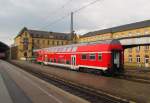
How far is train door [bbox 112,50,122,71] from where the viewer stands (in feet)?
91.9

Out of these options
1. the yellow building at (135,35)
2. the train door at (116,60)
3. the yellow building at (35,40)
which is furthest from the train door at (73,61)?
the yellow building at (35,40)

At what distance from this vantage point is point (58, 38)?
140125 millimetres

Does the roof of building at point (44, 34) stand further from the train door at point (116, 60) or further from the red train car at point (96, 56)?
the train door at point (116, 60)

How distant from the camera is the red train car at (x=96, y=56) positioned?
27688 mm

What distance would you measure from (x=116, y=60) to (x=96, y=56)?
7.52 feet

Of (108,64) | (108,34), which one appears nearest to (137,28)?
(108,34)

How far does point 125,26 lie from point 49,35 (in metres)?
54.6

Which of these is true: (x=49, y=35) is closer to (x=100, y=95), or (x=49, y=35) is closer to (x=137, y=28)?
(x=137, y=28)

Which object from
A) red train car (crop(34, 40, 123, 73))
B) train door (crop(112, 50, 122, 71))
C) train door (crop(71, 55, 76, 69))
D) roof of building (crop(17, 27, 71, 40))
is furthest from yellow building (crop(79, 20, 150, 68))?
roof of building (crop(17, 27, 71, 40))

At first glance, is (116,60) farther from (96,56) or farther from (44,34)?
(44,34)

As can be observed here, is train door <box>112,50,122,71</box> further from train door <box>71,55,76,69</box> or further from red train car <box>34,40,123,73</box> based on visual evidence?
train door <box>71,55,76,69</box>

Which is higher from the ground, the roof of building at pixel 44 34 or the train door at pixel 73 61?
the roof of building at pixel 44 34

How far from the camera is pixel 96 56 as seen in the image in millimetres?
29438

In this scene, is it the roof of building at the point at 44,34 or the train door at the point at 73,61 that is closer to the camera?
the train door at the point at 73,61
